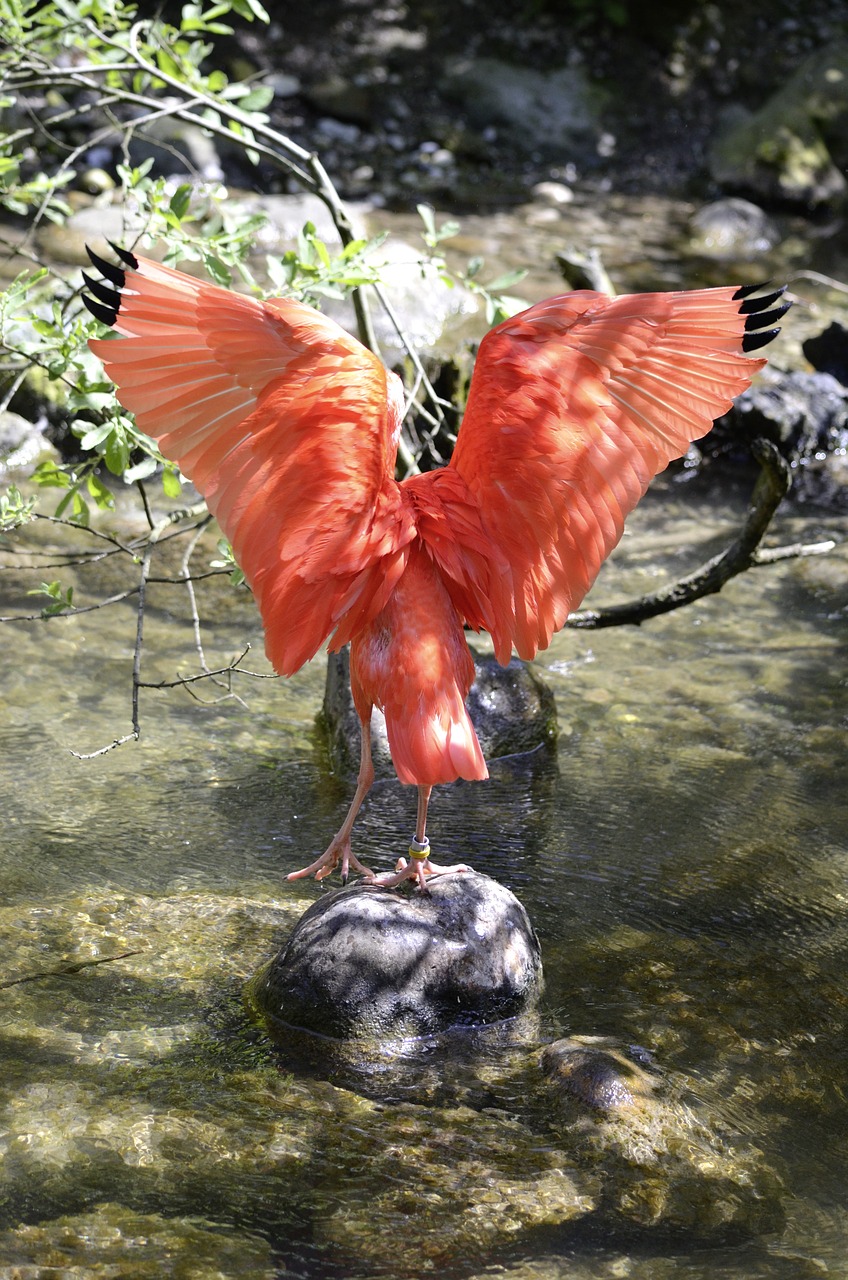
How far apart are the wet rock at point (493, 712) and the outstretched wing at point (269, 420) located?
1.45m

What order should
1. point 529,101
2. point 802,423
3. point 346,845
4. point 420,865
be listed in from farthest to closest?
point 529,101 < point 802,423 < point 346,845 < point 420,865

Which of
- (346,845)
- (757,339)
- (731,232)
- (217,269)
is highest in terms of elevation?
(757,339)

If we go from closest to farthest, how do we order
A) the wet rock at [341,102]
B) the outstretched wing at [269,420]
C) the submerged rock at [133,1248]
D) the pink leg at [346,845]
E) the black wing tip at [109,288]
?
the submerged rock at [133,1248] < the black wing tip at [109,288] < the outstretched wing at [269,420] < the pink leg at [346,845] < the wet rock at [341,102]

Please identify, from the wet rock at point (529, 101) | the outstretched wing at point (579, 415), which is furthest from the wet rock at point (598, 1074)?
the wet rock at point (529, 101)

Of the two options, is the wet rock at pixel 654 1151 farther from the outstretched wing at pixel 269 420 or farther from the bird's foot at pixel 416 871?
the outstretched wing at pixel 269 420

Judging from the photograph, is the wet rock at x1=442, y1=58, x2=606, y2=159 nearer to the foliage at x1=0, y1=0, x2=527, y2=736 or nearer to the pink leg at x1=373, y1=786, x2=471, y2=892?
the foliage at x1=0, y1=0, x2=527, y2=736

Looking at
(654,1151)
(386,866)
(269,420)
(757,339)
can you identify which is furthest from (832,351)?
(654,1151)

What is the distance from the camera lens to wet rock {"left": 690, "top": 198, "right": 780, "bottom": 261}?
11.2 m

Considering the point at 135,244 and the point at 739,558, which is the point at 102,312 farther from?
the point at 739,558

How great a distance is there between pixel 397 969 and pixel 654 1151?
79cm

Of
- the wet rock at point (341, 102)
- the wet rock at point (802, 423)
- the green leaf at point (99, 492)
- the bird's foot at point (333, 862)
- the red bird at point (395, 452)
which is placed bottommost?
the wet rock at point (802, 423)

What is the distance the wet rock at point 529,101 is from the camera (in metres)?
13.5

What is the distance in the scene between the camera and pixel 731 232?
11.4 m

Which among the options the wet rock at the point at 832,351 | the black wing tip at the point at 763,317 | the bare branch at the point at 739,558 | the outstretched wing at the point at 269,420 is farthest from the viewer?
the wet rock at the point at 832,351
